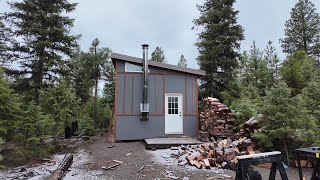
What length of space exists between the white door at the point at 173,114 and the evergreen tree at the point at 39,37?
6853 millimetres

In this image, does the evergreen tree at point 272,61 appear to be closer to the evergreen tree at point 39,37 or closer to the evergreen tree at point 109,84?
the evergreen tree at point 109,84

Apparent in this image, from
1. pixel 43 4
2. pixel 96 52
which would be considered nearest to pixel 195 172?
pixel 43 4

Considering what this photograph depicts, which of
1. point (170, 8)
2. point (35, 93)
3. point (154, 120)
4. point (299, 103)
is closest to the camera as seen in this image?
point (299, 103)

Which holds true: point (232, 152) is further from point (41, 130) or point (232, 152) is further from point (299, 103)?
point (41, 130)

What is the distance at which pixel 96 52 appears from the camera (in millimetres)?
19141

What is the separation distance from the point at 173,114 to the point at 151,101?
1.24 meters

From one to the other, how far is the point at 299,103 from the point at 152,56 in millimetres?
20574

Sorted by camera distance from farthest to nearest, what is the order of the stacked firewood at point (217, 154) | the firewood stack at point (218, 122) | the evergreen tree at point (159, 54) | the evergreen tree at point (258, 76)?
1. the evergreen tree at point (159, 54)
2. the evergreen tree at point (258, 76)
3. the firewood stack at point (218, 122)
4. the stacked firewood at point (217, 154)

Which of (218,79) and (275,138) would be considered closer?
(275,138)

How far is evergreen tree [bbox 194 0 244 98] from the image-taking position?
1625 centimetres

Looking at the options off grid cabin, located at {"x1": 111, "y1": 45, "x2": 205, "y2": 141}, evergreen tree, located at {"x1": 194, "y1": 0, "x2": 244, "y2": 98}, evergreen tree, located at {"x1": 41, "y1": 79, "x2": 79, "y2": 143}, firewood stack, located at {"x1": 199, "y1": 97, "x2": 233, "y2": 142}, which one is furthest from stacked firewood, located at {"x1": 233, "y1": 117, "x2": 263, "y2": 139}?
evergreen tree, located at {"x1": 194, "y1": 0, "x2": 244, "y2": 98}

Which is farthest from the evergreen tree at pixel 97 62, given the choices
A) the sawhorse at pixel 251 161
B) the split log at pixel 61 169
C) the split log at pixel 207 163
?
the sawhorse at pixel 251 161

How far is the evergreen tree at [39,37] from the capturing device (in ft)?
42.9

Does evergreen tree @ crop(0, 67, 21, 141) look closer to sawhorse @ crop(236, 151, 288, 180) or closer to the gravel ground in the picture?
the gravel ground
